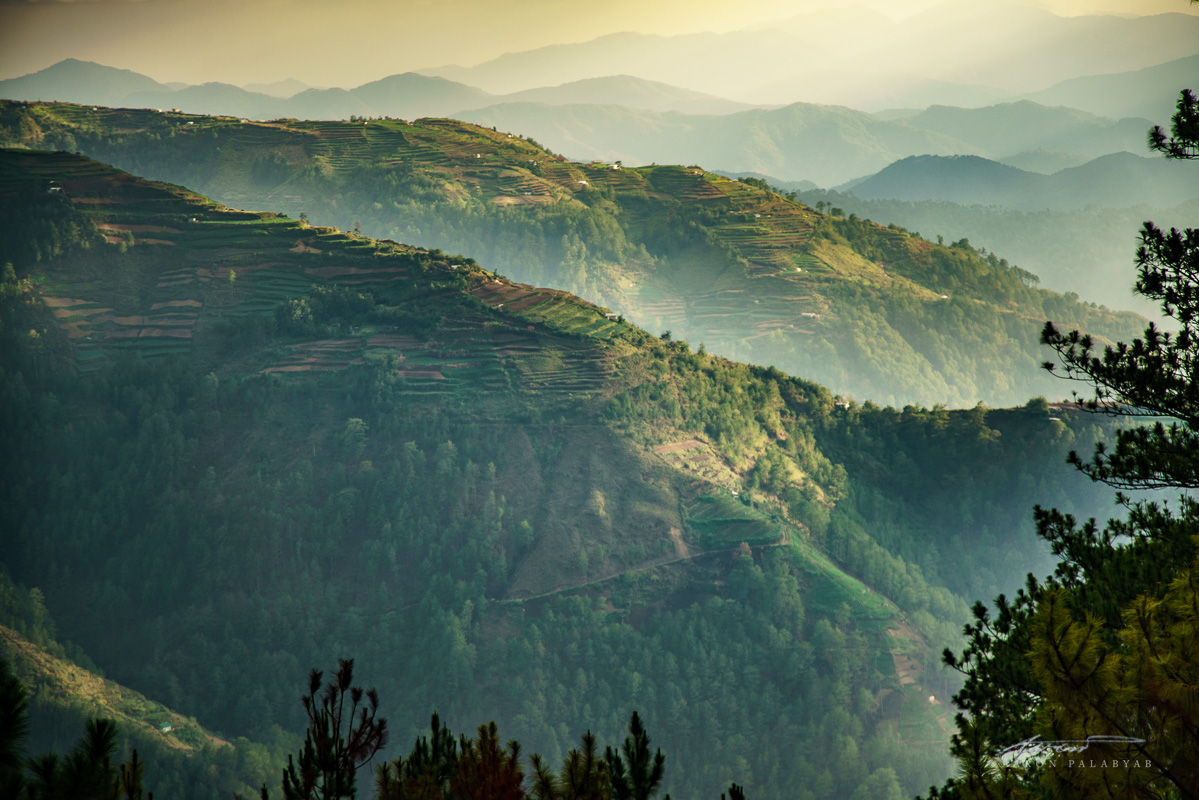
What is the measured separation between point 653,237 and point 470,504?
7419cm

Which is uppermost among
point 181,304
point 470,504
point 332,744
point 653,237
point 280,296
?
point 653,237

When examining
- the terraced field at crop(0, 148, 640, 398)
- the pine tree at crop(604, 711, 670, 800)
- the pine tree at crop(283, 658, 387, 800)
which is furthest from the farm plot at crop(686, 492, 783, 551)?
the pine tree at crop(283, 658, 387, 800)

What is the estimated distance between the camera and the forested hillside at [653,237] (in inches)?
4614

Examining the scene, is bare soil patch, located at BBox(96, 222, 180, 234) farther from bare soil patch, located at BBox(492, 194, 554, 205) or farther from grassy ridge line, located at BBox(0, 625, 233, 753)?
bare soil patch, located at BBox(492, 194, 554, 205)

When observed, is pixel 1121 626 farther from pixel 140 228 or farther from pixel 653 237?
pixel 653 237

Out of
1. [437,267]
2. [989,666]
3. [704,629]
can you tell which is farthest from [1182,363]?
[437,267]

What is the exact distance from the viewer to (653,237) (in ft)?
421

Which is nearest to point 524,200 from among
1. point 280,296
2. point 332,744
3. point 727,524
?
point 280,296

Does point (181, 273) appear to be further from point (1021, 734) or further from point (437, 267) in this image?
point (1021, 734)

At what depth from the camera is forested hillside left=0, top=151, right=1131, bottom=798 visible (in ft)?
181

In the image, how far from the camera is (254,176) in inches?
4783

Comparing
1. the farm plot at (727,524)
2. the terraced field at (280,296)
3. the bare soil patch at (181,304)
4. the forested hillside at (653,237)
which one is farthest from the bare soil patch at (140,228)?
the farm plot at (727,524)

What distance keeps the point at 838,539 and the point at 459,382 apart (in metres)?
32.3

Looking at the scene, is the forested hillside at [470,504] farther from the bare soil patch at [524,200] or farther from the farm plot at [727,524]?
the bare soil patch at [524,200]
